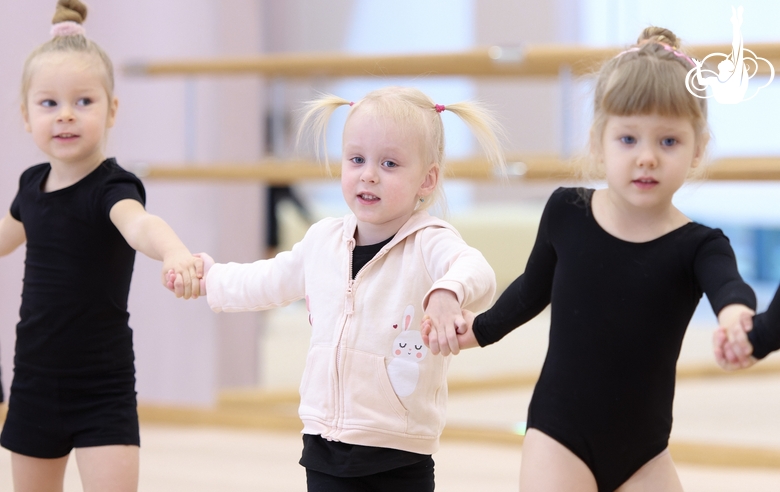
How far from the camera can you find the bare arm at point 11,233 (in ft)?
5.71

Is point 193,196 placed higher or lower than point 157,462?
higher

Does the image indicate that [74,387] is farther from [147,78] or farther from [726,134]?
[726,134]

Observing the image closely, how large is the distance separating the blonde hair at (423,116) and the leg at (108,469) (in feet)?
1.89

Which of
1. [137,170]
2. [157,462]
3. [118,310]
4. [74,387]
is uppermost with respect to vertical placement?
[137,170]

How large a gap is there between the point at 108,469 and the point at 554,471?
700mm

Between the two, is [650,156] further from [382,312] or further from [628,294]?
[382,312]

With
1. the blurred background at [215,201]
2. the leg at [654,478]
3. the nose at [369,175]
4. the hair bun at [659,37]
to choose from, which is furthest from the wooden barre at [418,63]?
the leg at [654,478]

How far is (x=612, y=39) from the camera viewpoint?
639cm

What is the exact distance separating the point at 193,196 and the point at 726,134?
361 centimetres

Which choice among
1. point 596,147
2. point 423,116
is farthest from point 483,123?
point 596,147

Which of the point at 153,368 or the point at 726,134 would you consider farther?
the point at 726,134

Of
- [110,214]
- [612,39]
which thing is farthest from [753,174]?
[612,39]

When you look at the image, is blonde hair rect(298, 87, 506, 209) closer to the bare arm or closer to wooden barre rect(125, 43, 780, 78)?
the bare arm

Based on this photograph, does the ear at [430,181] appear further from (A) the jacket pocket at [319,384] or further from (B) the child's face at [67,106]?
(B) the child's face at [67,106]
